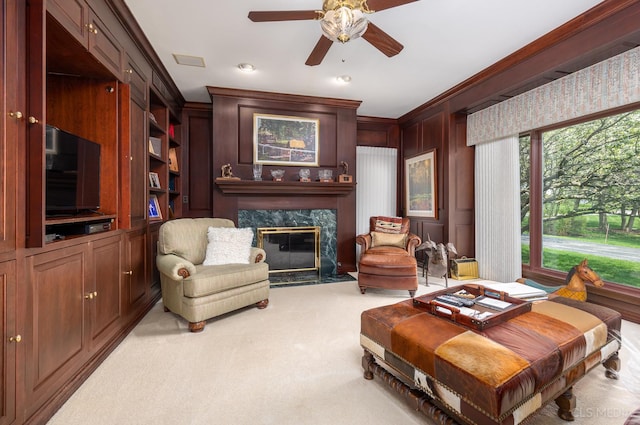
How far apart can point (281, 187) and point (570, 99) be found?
132 inches

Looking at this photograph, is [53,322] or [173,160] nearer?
[53,322]

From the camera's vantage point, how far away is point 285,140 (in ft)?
14.0

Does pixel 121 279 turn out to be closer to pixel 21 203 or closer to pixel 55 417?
pixel 55 417

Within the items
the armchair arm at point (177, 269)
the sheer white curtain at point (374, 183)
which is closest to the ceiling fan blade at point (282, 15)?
the armchair arm at point (177, 269)

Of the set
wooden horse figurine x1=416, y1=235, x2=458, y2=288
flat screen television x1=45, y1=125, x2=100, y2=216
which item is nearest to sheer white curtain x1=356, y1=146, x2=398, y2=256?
wooden horse figurine x1=416, y1=235, x2=458, y2=288

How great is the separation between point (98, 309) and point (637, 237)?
4697mm

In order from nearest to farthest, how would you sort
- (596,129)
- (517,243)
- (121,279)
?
(121,279) → (596,129) → (517,243)

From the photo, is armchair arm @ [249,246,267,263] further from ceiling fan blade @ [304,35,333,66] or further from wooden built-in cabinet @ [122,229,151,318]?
ceiling fan blade @ [304,35,333,66]

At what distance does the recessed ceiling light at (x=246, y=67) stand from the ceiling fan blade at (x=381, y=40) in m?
1.68

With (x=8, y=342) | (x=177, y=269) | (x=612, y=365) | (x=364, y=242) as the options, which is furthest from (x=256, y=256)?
(x=612, y=365)

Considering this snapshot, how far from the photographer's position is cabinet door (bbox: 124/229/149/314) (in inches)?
98.3

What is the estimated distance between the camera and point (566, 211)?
3.36 meters

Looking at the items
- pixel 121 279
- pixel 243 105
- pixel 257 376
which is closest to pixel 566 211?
pixel 257 376

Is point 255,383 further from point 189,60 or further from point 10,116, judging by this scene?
point 189,60
